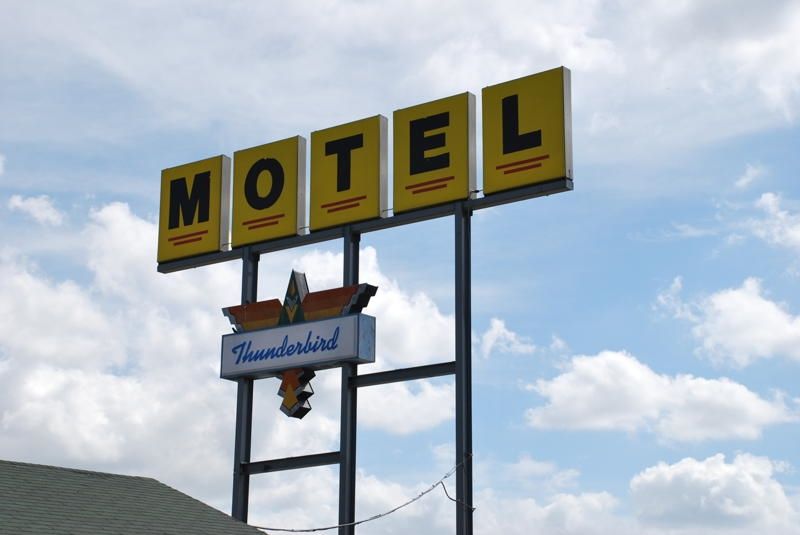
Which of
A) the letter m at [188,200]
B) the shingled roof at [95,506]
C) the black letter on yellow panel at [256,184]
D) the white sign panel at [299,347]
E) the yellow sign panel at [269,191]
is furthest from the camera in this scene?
the letter m at [188,200]

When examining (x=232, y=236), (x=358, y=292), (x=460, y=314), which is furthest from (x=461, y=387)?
(x=232, y=236)

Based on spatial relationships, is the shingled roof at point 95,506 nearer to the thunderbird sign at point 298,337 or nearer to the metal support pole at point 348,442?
the metal support pole at point 348,442

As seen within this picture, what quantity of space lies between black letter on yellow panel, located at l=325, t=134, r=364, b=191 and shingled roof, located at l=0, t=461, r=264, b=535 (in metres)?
7.75

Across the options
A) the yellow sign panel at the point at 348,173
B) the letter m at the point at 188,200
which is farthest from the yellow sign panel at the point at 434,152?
the letter m at the point at 188,200

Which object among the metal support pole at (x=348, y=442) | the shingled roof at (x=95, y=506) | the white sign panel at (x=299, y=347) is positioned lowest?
the shingled roof at (x=95, y=506)

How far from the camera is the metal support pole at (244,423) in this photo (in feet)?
98.5

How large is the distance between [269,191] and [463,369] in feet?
24.0

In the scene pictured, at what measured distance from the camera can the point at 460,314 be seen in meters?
27.3

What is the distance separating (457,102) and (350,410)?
691cm

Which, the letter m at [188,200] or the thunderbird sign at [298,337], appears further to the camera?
the letter m at [188,200]

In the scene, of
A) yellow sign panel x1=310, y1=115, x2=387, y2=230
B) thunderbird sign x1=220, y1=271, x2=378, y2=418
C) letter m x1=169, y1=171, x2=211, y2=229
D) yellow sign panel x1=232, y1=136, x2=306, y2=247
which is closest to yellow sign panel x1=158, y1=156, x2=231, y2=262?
letter m x1=169, y1=171, x2=211, y2=229

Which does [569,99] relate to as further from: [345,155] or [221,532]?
[221,532]

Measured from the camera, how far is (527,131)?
2758 cm

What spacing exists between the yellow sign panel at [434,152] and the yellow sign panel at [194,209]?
5.28 m
